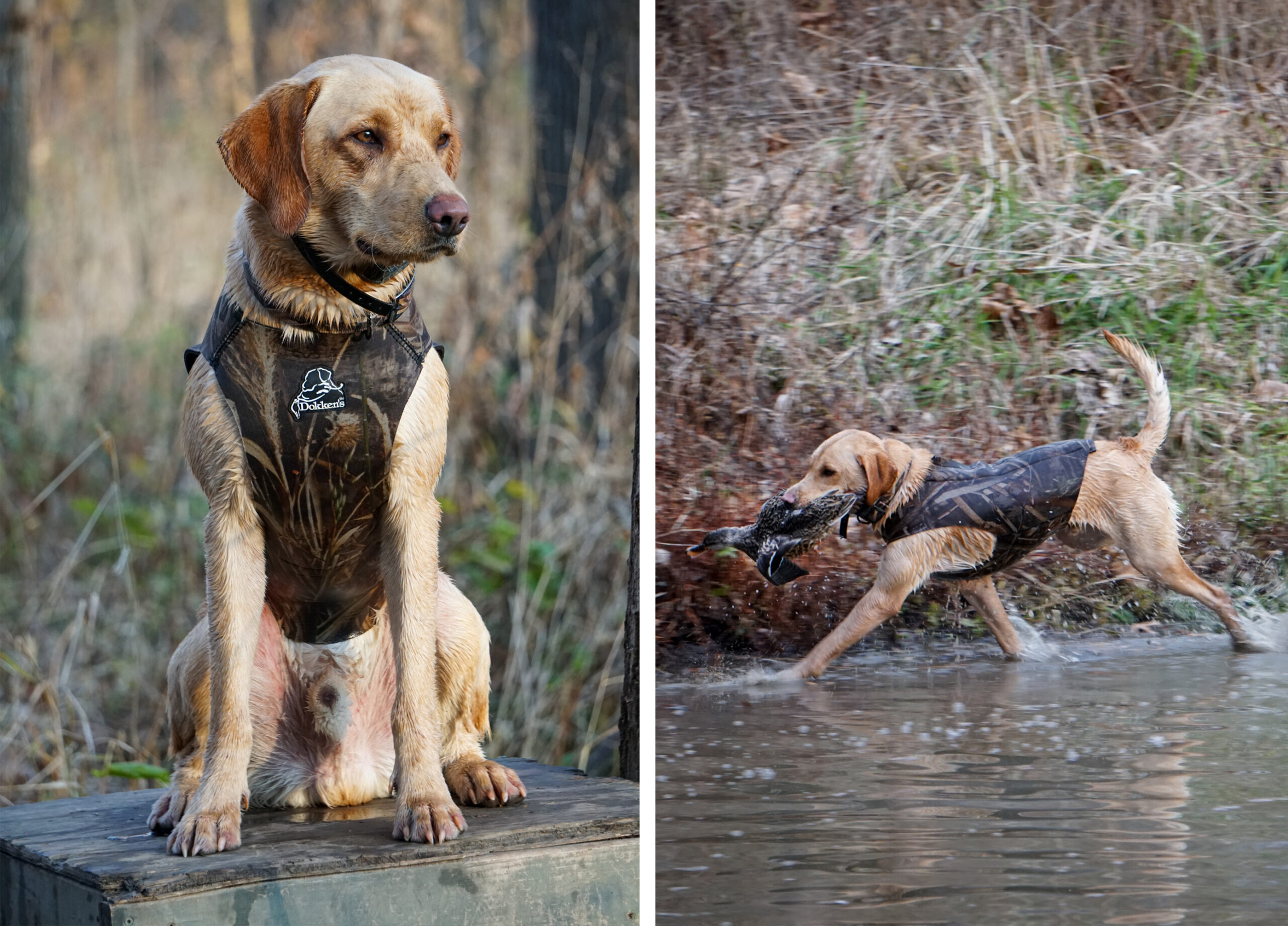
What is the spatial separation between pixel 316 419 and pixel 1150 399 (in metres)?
3.62

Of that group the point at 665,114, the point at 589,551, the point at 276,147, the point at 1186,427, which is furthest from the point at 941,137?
the point at 276,147

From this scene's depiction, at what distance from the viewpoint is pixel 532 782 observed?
3.12m

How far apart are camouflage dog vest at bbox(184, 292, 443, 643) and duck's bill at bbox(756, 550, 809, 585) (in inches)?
108

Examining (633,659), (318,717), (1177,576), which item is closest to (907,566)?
(1177,576)

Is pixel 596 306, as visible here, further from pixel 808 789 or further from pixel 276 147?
pixel 276 147

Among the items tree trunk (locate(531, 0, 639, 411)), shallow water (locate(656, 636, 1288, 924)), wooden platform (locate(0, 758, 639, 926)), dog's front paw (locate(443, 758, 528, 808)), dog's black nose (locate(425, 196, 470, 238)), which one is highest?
tree trunk (locate(531, 0, 639, 411))

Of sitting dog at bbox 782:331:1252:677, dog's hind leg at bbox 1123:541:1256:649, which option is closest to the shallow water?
dog's hind leg at bbox 1123:541:1256:649

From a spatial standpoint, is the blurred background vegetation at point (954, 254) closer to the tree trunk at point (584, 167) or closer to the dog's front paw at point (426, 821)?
the tree trunk at point (584, 167)

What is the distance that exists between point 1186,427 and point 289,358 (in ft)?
13.5

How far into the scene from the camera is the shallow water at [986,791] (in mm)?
3223

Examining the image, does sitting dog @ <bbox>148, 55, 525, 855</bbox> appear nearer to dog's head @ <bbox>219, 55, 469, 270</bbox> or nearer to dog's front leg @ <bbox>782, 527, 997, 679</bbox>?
dog's head @ <bbox>219, 55, 469, 270</bbox>

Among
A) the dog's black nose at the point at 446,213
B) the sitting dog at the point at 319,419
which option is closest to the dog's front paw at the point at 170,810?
the sitting dog at the point at 319,419

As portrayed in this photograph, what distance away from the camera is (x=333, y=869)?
243 centimetres

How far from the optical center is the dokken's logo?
2.46 meters
